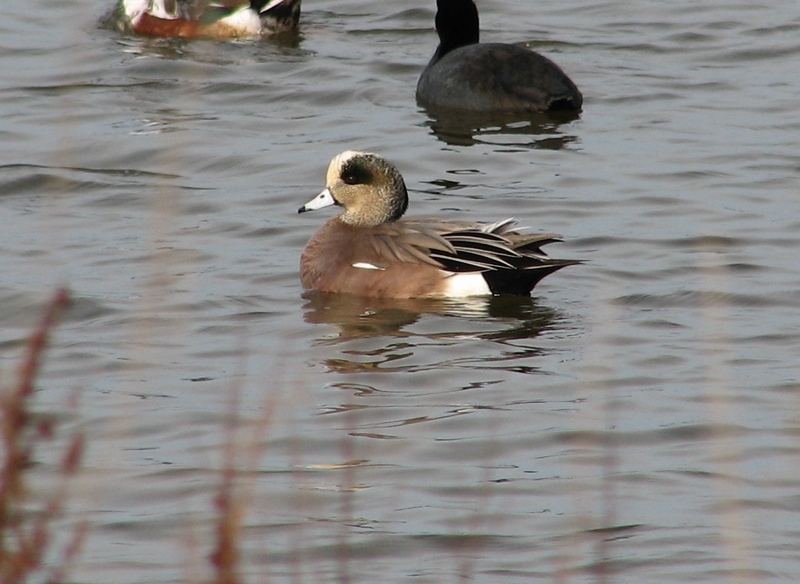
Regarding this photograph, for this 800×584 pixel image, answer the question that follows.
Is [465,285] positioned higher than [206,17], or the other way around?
[206,17]

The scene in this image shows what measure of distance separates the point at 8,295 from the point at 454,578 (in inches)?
157

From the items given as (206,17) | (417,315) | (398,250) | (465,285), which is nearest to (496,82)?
(206,17)

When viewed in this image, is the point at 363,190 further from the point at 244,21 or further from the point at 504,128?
the point at 244,21

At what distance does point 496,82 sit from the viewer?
11.6m

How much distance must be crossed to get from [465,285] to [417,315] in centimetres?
30

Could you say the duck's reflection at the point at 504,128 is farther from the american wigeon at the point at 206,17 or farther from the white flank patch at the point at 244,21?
the white flank patch at the point at 244,21

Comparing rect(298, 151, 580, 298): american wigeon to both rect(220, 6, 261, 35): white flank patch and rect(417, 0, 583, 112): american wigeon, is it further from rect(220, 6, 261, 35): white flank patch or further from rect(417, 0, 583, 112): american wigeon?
rect(220, 6, 261, 35): white flank patch

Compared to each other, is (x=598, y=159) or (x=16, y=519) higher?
(x=16, y=519)

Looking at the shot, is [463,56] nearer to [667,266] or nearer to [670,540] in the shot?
[667,266]

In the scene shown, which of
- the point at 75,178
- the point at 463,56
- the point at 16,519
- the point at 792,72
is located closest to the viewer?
the point at 16,519

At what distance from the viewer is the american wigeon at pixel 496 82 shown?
11.5 metres

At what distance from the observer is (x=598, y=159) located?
10.5m

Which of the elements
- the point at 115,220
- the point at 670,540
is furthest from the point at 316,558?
the point at 115,220

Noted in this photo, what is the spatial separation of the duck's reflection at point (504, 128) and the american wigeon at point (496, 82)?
8cm
